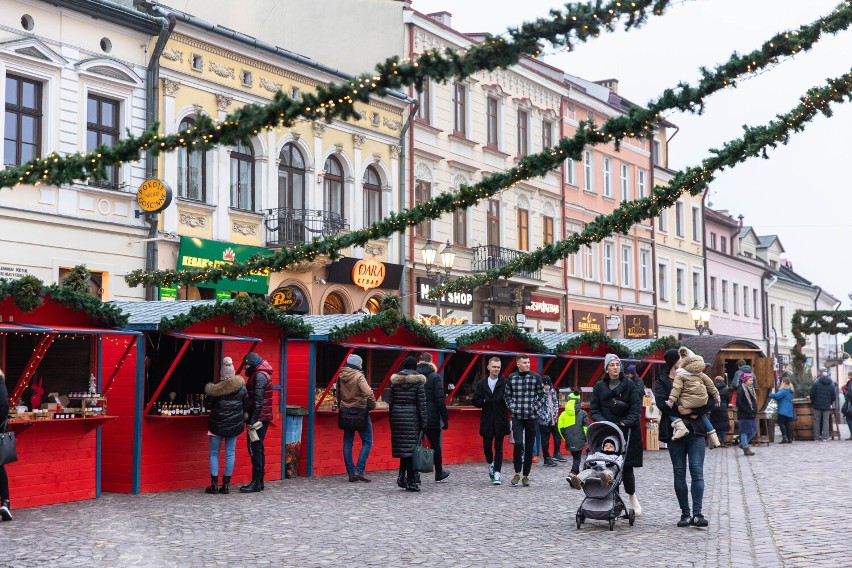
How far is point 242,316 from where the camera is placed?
17.0 meters

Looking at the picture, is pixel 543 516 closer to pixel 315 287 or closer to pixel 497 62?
pixel 497 62

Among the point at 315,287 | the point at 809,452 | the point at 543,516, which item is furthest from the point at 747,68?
the point at 315,287

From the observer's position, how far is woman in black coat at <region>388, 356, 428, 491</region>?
16859 mm

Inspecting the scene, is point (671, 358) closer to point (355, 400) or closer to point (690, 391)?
point (690, 391)

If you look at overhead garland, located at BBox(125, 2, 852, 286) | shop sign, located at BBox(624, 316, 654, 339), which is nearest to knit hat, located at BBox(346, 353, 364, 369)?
overhead garland, located at BBox(125, 2, 852, 286)

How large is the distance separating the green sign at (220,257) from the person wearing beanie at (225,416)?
9431mm

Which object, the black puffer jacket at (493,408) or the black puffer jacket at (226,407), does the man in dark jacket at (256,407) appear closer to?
the black puffer jacket at (226,407)

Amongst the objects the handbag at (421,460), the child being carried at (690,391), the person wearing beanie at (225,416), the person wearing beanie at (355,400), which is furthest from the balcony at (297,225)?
the child being carried at (690,391)

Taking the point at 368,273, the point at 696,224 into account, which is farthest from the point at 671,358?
the point at 696,224

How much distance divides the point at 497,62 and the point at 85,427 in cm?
924

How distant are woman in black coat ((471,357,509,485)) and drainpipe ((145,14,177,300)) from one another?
9.63 m

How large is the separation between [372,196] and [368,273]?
2455 mm

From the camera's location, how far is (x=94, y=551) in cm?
1076

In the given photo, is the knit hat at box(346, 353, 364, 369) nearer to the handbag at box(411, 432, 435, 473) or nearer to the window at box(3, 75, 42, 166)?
Result: the handbag at box(411, 432, 435, 473)
